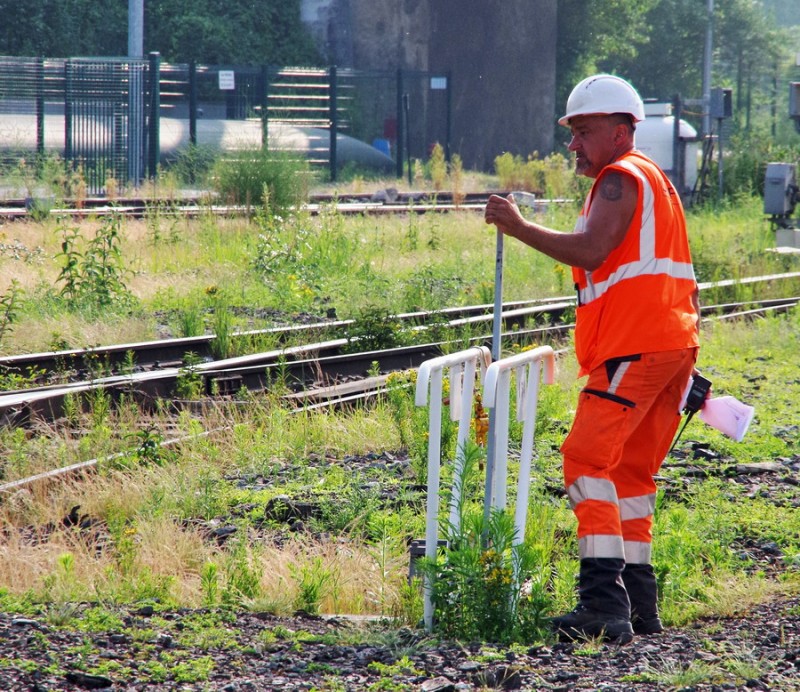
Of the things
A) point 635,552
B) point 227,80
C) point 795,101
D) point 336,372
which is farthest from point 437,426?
point 227,80

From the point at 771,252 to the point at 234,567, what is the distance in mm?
13368

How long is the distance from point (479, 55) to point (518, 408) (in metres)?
36.3

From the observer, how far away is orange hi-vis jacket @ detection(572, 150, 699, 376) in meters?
4.46

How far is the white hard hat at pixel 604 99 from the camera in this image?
4.57m

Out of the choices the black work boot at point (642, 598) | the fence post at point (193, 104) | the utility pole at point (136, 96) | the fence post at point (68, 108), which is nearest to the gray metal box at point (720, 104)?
the fence post at point (193, 104)

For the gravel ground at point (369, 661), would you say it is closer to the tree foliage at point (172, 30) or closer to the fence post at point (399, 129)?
the fence post at point (399, 129)

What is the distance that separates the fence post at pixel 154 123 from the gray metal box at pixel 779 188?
13.5 m

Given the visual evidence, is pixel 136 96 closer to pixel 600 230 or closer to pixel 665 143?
pixel 665 143

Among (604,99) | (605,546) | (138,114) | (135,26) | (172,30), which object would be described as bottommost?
(605,546)

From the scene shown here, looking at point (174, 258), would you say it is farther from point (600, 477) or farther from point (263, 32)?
point (263, 32)

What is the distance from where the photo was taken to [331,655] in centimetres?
408

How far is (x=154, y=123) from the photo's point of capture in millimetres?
25391

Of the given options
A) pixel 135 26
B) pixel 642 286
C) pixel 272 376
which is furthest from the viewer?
pixel 135 26

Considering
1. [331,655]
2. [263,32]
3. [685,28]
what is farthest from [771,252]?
[685,28]
